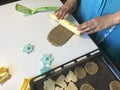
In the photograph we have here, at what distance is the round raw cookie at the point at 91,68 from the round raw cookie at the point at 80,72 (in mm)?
15

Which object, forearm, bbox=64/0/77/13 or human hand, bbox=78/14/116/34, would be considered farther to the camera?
forearm, bbox=64/0/77/13

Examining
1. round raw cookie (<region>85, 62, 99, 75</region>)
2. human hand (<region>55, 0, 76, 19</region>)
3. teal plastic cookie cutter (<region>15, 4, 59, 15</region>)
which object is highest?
teal plastic cookie cutter (<region>15, 4, 59, 15</region>)

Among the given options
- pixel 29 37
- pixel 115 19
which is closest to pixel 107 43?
pixel 115 19

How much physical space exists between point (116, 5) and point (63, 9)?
0.72 ft

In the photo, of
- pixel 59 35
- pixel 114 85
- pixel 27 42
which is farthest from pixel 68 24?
pixel 114 85

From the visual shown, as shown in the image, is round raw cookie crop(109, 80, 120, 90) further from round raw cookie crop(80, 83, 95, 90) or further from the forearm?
the forearm

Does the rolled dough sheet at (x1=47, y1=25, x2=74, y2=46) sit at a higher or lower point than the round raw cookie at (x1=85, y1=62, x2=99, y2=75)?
higher

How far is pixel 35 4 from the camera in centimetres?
97

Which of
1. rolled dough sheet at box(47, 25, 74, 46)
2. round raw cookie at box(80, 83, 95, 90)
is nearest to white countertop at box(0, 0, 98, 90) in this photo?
rolled dough sheet at box(47, 25, 74, 46)

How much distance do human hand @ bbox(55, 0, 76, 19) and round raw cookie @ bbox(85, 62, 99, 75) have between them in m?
0.23

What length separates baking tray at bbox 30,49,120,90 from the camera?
73cm

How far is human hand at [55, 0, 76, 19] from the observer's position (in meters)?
0.89

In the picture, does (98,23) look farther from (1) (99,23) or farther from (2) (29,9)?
(2) (29,9)

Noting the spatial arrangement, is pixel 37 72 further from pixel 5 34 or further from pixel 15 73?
pixel 5 34
